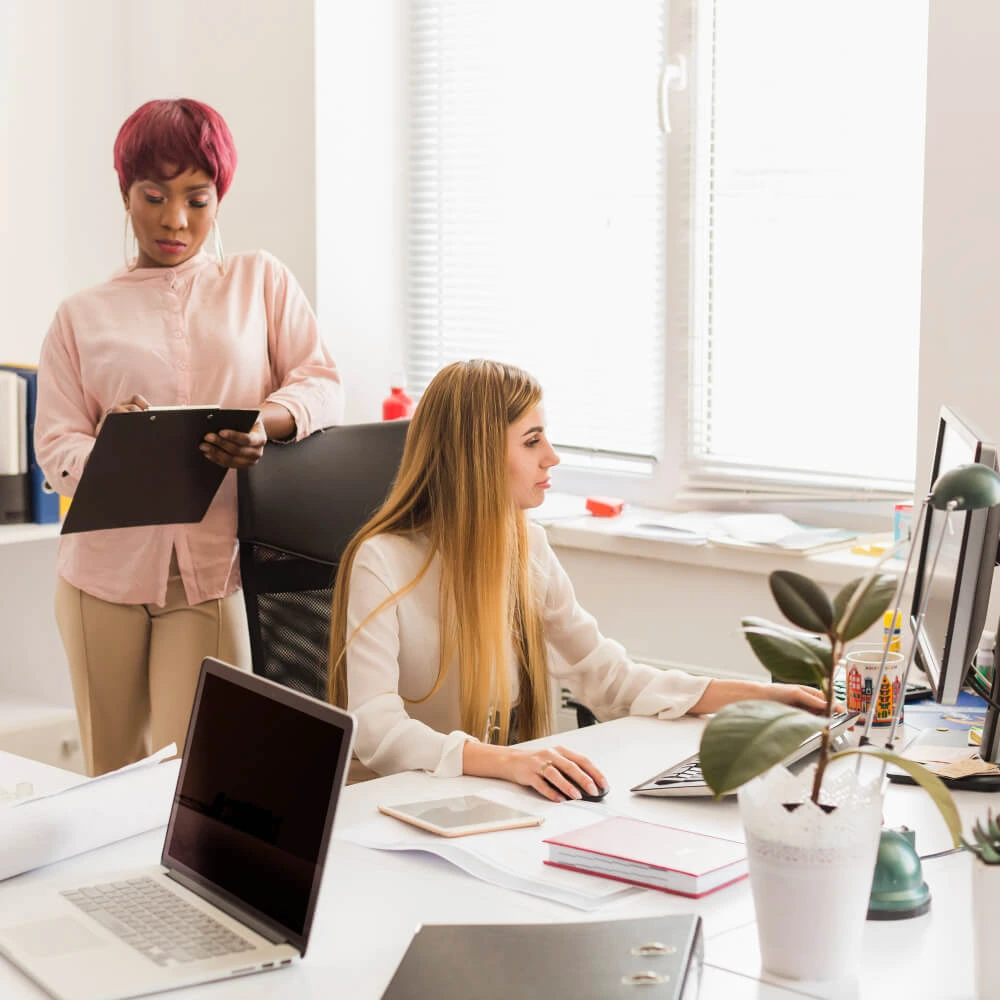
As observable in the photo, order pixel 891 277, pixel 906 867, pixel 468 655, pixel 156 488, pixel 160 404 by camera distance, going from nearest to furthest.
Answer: pixel 906 867, pixel 468 655, pixel 156 488, pixel 160 404, pixel 891 277

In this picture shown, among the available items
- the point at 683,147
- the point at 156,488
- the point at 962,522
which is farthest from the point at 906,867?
the point at 683,147

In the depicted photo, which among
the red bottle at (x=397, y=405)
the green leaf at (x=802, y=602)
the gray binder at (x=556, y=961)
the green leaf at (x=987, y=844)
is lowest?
the gray binder at (x=556, y=961)

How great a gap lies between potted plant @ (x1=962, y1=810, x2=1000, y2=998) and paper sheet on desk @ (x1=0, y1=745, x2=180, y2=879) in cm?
88

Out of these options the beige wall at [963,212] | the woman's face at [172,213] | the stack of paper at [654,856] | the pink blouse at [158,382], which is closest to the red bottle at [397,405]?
the pink blouse at [158,382]

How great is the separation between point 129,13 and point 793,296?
1885 millimetres

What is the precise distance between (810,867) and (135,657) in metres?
1.66

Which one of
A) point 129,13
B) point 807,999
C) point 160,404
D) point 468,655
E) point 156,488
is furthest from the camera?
point 129,13

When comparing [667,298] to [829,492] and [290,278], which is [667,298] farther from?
[290,278]

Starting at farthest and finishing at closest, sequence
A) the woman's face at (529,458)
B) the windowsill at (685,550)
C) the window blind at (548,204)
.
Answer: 1. the window blind at (548,204)
2. the windowsill at (685,550)
3. the woman's face at (529,458)

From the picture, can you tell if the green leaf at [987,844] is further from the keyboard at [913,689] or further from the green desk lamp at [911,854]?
the keyboard at [913,689]

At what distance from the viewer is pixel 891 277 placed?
284 centimetres

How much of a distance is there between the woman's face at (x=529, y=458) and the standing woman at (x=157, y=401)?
515 millimetres

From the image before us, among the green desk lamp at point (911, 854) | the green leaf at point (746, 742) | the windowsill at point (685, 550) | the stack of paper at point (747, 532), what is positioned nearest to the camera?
the green leaf at point (746, 742)

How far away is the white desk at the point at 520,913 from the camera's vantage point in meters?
1.17
